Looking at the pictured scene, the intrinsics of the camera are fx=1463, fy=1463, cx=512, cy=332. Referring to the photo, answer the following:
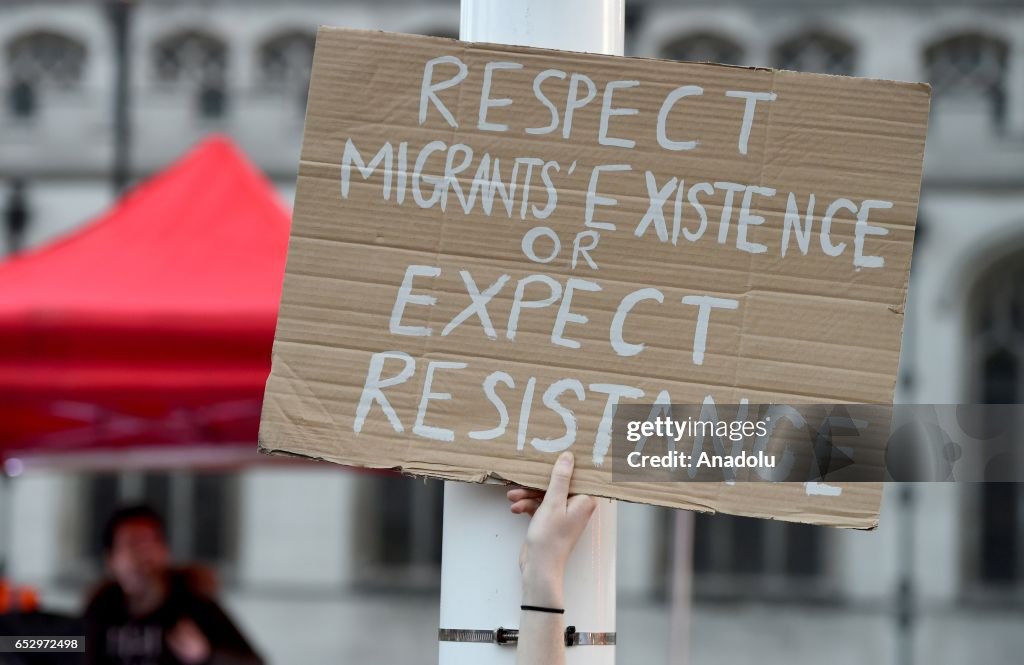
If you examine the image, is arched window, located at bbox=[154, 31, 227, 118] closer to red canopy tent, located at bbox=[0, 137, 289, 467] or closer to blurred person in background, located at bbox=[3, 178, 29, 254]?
blurred person in background, located at bbox=[3, 178, 29, 254]

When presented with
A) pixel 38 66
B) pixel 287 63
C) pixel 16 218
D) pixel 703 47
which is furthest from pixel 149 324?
pixel 38 66

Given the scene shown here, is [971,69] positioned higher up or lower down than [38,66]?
higher up

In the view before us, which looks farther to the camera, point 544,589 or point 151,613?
point 151,613

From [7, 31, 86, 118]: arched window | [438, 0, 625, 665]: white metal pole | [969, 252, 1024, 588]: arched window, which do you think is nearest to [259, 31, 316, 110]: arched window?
[7, 31, 86, 118]: arched window

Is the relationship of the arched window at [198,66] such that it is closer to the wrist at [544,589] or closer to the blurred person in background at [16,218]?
the blurred person in background at [16,218]

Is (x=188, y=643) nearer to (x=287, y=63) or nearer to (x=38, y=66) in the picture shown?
(x=287, y=63)

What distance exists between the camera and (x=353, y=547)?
1435cm

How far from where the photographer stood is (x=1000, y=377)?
14648 millimetres

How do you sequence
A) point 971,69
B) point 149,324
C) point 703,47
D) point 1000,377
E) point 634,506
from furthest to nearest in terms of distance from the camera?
point 703,47 < point 971,69 < point 1000,377 < point 634,506 < point 149,324

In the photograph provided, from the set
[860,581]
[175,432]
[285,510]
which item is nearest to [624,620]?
[860,581]

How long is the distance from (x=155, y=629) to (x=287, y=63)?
10.6 m

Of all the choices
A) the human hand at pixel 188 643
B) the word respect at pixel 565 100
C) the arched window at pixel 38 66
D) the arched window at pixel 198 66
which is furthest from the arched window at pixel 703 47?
the word respect at pixel 565 100

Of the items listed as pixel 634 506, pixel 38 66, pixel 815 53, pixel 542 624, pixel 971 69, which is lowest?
pixel 634 506

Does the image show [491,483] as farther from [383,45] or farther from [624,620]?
[624,620]
